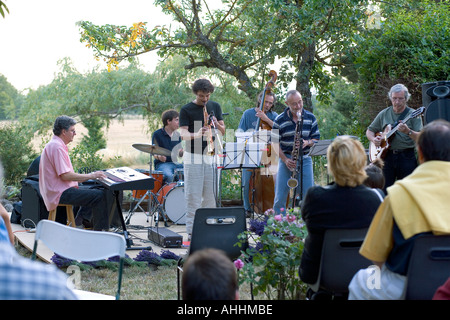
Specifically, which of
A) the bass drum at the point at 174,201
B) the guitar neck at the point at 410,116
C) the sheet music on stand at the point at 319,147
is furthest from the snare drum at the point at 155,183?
the guitar neck at the point at 410,116

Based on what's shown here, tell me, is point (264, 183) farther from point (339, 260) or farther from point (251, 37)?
point (339, 260)

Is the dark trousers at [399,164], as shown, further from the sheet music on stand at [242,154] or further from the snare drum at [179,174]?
the snare drum at [179,174]

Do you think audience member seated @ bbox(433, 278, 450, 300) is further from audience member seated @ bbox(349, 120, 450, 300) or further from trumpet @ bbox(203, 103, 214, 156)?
trumpet @ bbox(203, 103, 214, 156)

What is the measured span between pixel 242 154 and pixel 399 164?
178 centimetres

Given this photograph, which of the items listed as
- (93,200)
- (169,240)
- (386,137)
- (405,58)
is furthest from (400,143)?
(93,200)

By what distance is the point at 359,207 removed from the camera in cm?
270

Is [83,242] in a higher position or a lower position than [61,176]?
lower

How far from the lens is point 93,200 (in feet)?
19.7

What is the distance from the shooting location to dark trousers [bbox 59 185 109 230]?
5910 millimetres

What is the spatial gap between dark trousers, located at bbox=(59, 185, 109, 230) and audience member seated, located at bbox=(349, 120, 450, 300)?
399 centimetres

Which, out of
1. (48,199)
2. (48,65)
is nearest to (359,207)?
(48,199)

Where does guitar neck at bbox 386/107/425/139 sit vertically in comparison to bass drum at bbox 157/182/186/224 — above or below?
above

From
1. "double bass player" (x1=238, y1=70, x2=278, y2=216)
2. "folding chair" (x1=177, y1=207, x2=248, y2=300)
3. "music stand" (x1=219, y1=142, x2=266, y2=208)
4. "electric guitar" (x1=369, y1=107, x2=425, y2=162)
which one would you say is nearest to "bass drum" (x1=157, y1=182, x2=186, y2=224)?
"double bass player" (x1=238, y1=70, x2=278, y2=216)
